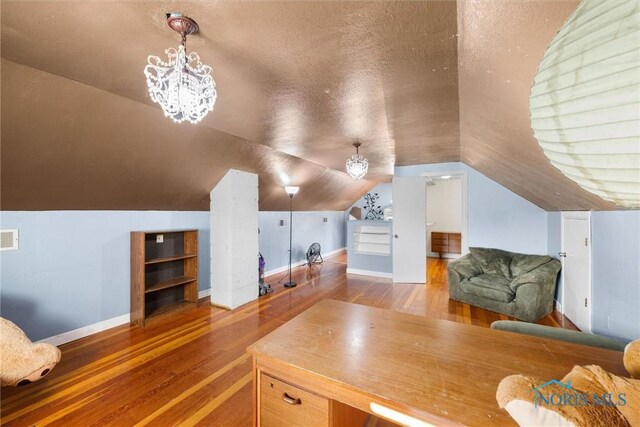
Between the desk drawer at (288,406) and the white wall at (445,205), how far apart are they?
738 centimetres

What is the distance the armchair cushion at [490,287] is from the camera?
3.41 metres

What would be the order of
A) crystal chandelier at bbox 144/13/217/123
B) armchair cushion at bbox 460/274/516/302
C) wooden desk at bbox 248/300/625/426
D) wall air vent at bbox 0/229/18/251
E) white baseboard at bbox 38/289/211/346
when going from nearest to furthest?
wooden desk at bbox 248/300/625/426 < crystal chandelier at bbox 144/13/217/123 < wall air vent at bbox 0/229/18/251 < white baseboard at bbox 38/289/211/346 < armchair cushion at bbox 460/274/516/302

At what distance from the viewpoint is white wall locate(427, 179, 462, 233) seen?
24.8 feet

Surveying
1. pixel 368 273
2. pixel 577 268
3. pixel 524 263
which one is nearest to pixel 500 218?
pixel 524 263

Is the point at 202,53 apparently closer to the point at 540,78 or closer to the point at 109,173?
the point at 540,78

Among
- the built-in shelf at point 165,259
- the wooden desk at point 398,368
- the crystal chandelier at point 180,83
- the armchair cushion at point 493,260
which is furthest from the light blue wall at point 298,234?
the wooden desk at point 398,368

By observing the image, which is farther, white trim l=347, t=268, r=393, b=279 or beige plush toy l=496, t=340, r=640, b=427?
white trim l=347, t=268, r=393, b=279

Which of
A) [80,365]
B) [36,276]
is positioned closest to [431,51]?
[80,365]

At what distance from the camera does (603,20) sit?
33 cm

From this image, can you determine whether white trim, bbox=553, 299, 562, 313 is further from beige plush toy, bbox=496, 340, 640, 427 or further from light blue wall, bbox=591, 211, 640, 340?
beige plush toy, bbox=496, 340, 640, 427

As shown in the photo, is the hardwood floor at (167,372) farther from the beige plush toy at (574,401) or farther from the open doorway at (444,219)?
the open doorway at (444,219)

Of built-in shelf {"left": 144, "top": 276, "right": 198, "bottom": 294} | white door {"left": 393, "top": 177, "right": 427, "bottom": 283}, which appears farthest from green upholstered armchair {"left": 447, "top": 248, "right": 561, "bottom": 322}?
built-in shelf {"left": 144, "top": 276, "right": 198, "bottom": 294}

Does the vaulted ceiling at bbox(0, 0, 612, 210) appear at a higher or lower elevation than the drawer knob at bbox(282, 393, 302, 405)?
higher

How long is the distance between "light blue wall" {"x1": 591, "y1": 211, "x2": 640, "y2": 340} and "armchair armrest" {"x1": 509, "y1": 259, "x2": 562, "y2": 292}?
0.72 m
